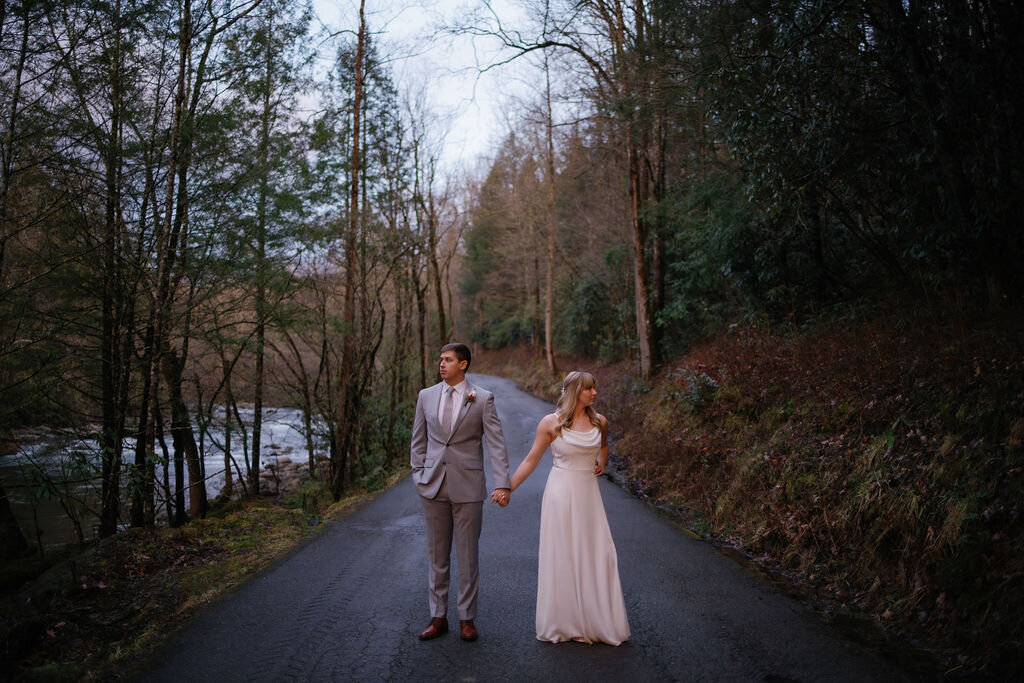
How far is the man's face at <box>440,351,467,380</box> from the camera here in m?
4.76

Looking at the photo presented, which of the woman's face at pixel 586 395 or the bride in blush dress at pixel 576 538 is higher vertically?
the woman's face at pixel 586 395

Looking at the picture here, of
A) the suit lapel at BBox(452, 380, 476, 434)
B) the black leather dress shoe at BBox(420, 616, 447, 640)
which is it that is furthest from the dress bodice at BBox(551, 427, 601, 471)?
the black leather dress shoe at BBox(420, 616, 447, 640)

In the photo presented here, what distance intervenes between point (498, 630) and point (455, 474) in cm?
123

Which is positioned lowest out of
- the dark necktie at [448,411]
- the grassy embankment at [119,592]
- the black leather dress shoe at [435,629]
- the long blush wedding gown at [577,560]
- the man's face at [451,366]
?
A: the grassy embankment at [119,592]

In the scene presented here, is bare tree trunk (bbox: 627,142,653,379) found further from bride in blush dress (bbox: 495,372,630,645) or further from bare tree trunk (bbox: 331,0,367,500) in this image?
bride in blush dress (bbox: 495,372,630,645)

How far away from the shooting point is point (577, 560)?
15.2 feet

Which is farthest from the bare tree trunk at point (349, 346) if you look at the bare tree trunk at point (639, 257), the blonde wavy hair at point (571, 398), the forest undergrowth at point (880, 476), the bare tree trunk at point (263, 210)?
the blonde wavy hair at point (571, 398)

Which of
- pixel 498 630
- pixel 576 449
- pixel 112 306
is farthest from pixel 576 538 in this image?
pixel 112 306

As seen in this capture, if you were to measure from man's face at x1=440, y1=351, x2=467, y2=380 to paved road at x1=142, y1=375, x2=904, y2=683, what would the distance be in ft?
6.26

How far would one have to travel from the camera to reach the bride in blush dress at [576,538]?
4.55 m

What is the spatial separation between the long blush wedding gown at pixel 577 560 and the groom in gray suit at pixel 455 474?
47 cm

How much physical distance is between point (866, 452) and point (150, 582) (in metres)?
7.54

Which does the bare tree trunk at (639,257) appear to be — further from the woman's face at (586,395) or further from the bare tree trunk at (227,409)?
the woman's face at (586,395)

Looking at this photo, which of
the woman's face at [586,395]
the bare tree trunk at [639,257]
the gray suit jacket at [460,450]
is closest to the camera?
the gray suit jacket at [460,450]
